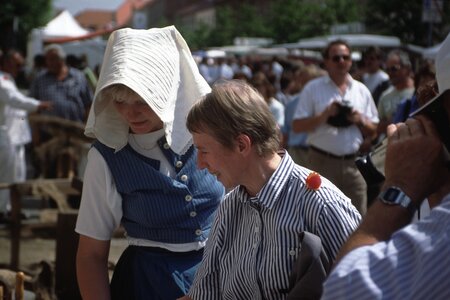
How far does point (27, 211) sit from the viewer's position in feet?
31.0

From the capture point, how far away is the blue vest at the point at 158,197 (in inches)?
115

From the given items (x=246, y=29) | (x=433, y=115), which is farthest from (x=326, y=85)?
(x=246, y=29)

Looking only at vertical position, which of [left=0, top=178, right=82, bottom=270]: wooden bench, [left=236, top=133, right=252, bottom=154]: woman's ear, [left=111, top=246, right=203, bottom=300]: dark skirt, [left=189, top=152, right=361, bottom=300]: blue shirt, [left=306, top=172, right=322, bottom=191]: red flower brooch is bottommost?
[left=0, top=178, right=82, bottom=270]: wooden bench

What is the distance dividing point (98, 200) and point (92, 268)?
0.78 ft

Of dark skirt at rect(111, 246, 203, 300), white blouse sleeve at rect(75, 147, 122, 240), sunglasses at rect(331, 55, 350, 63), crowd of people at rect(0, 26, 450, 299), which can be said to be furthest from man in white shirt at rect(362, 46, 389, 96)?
white blouse sleeve at rect(75, 147, 122, 240)

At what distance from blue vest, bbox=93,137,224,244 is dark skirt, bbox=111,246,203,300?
6 centimetres

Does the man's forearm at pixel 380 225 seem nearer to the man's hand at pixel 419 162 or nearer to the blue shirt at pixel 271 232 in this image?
the man's hand at pixel 419 162

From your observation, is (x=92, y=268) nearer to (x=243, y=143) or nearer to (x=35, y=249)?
(x=243, y=143)

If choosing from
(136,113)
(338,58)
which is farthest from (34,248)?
(136,113)

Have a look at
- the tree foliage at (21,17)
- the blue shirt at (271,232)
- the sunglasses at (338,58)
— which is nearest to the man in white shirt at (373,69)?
the sunglasses at (338,58)

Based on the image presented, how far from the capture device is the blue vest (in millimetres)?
2924

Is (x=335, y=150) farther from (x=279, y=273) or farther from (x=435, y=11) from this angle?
(x=435, y=11)

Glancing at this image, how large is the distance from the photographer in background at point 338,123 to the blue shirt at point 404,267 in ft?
16.3

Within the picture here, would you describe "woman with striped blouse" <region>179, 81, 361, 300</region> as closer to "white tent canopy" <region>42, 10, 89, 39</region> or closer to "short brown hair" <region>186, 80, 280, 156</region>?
"short brown hair" <region>186, 80, 280, 156</region>
